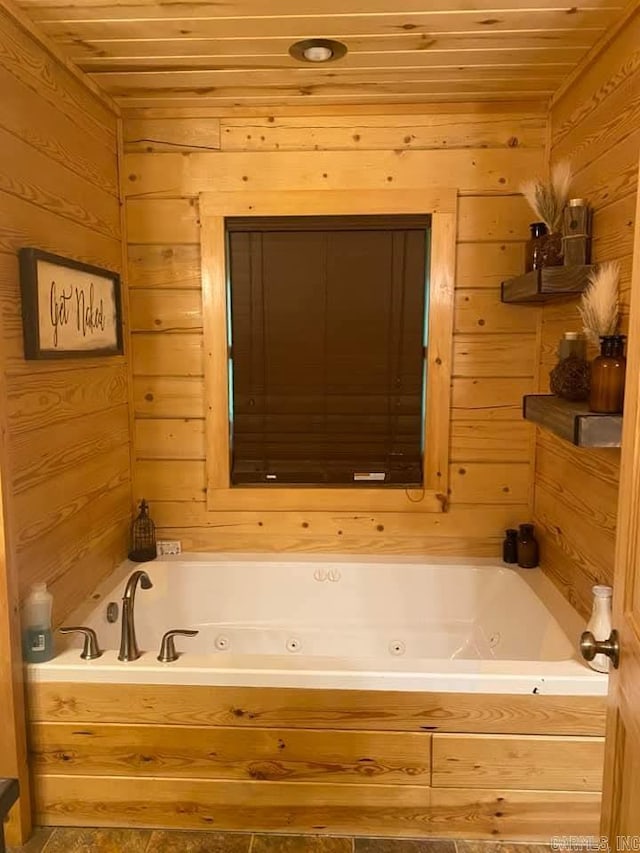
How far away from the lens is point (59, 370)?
207cm

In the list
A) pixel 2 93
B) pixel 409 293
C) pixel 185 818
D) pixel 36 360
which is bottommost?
pixel 185 818

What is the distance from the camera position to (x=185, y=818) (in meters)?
1.87

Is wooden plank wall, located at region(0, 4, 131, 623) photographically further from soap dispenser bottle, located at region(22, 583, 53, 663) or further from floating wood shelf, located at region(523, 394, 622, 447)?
floating wood shelf, located at region(523, 394, 622, 447)

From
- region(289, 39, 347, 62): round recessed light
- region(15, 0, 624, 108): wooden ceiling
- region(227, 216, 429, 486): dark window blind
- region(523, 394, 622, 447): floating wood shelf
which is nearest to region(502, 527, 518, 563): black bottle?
region(227, 216, 429, 486): dark window blind

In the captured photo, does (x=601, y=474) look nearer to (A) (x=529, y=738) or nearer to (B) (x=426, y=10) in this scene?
(A) (x=529, y=738)

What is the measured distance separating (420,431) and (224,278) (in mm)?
1028

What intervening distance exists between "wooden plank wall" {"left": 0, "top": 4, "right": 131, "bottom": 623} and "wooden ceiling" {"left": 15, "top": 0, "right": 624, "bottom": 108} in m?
0.16

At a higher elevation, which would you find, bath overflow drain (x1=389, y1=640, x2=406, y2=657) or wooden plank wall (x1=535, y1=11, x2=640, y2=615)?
wooden plank wall (x1=535, y1=11, x2=640, y2=615)

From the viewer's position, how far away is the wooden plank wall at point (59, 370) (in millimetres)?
1780

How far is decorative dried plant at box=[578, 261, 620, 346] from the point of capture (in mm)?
1680

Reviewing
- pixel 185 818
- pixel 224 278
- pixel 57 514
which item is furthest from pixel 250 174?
pixel 185 818

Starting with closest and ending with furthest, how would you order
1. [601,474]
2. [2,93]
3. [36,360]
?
1. [2,93]
2. [36,360]
3. [601,474]

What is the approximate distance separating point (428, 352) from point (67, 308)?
4.52 ft

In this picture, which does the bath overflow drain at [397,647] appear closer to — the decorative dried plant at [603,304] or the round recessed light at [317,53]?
the decorative dried plant at [603,304]
